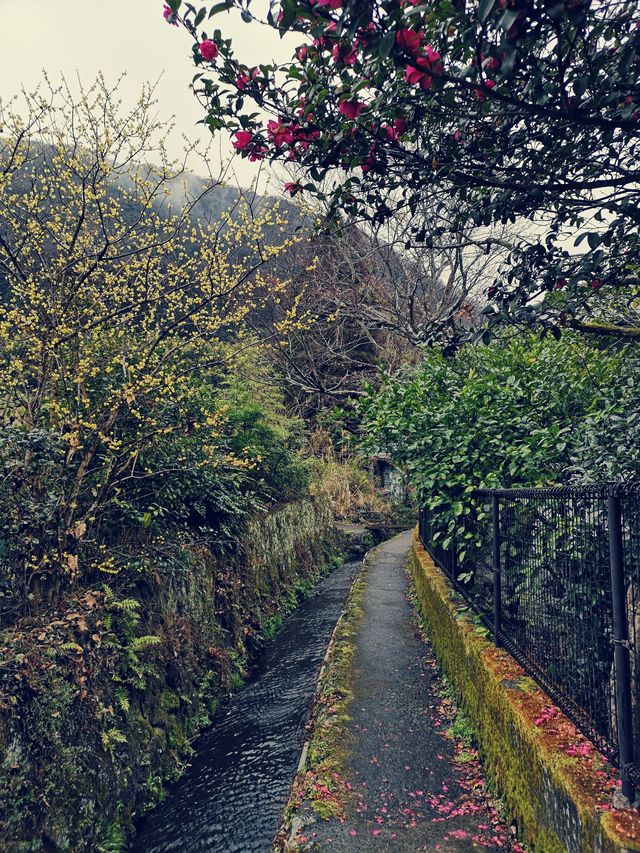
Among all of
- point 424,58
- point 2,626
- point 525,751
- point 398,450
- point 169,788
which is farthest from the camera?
point 398,450

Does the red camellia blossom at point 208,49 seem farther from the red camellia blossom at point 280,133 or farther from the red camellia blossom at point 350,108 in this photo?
the red camellia blossom at point 350,108

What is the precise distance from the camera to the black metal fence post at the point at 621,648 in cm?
252

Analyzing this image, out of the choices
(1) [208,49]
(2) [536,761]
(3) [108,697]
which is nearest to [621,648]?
(2) [536,761]

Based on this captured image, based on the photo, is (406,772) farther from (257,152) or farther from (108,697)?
(257,152)

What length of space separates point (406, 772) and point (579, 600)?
2170 millimetres

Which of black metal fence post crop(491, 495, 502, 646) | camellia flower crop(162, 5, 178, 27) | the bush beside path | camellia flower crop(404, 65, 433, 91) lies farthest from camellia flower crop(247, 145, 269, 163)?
the bush beside path

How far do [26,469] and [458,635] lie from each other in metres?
4.60

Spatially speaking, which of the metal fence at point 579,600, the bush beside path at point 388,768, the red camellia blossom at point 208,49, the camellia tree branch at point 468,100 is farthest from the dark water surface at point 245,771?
the red camellia blossom at point 208,49

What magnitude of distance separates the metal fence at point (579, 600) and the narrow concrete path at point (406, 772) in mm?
1037

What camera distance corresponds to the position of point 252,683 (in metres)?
7.62

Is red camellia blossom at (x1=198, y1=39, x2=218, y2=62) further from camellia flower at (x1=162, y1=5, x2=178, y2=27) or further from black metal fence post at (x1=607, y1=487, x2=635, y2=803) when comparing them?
black metal fence post at (x1=607, y1=487, x2=635, y2=803)

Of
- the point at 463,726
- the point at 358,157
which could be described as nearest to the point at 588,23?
the point at 358,157

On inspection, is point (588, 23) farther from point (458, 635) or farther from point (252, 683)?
point (252, 683)

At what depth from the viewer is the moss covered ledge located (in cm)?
247
